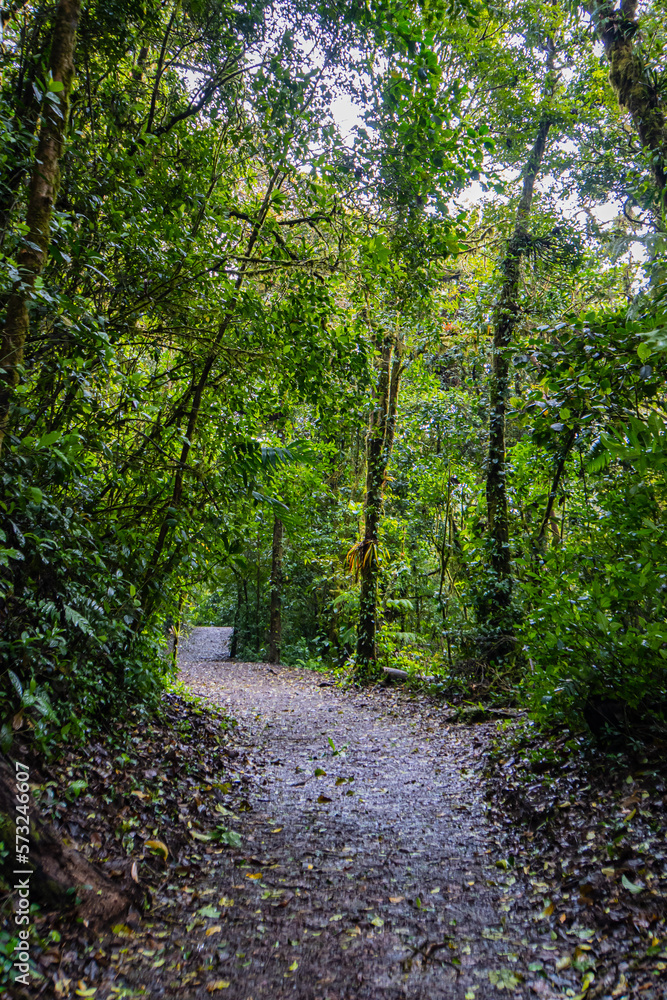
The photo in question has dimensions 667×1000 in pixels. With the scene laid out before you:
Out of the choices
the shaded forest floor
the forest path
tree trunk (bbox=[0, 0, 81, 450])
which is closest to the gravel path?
the forest path

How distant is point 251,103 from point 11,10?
250 centimetres

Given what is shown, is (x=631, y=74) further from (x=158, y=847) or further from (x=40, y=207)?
(x=158, y=847)

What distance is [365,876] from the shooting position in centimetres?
362

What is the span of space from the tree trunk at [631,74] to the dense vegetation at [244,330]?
1.3 inches

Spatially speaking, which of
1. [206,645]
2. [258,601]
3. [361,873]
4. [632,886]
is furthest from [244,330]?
[206,645]

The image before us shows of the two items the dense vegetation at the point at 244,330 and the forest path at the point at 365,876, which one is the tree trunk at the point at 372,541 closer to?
the dense vegetation at the point at 244,330

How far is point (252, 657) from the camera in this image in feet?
58.1

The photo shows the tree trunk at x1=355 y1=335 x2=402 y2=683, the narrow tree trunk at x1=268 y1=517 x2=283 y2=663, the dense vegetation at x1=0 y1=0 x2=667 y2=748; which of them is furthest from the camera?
the narrow tree trunk at x1=268 y1=517 x2=283 y2=663

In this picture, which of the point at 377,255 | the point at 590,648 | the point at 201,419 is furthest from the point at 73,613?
the point at 377,255

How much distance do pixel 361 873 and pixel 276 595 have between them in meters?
11.6

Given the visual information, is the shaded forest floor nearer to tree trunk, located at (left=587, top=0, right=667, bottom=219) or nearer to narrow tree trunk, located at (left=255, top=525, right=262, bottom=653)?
tree trunk, located at (left=587, top=0, right=667, bottom=219)

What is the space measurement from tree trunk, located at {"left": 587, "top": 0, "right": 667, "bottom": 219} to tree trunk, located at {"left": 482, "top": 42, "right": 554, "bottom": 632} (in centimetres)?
246

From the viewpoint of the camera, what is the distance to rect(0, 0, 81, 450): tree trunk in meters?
2.99

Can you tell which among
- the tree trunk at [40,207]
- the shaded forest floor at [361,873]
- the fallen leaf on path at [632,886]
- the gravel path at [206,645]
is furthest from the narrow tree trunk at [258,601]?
the fallen leaf on path at [632,886]
